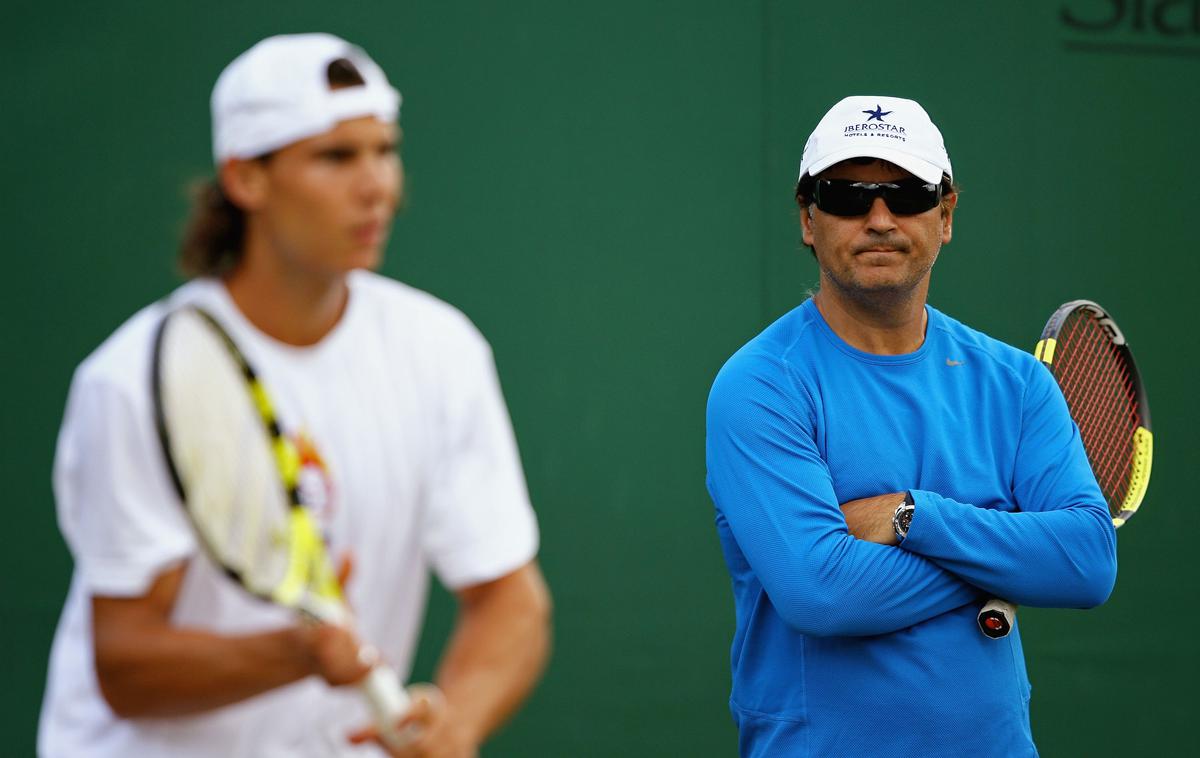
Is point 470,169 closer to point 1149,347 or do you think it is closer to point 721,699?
point 721,699

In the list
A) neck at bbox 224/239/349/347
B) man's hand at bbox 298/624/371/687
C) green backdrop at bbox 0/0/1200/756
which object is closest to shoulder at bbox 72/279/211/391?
neck at bbox 224/239/349/347

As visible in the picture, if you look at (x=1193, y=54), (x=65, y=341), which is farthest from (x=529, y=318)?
(x=1193, y=54)

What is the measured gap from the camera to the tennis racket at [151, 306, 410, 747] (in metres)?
1.72

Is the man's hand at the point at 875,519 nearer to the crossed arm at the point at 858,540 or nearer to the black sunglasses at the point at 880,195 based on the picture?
the crossed arm at the point at 858,540

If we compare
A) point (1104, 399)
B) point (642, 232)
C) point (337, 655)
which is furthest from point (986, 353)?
point (642, 232)

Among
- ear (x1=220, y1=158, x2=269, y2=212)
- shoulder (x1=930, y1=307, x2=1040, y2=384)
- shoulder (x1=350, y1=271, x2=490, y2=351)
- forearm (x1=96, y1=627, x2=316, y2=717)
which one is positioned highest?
ear (x1=220, y1=158, x2=269, y2=212)

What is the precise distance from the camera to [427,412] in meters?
1.92

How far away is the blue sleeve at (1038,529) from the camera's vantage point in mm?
2732

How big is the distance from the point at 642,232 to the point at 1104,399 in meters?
1.47

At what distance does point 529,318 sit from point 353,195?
9.01ft

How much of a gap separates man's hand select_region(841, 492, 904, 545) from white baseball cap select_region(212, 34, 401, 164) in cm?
126

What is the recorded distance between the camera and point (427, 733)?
176cm

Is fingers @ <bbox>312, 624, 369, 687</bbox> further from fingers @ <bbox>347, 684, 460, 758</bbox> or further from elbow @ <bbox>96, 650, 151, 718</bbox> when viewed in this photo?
elbow @ <bbox>96, 650, 151, 718</bbox>

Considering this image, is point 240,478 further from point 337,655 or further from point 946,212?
point 946,212
